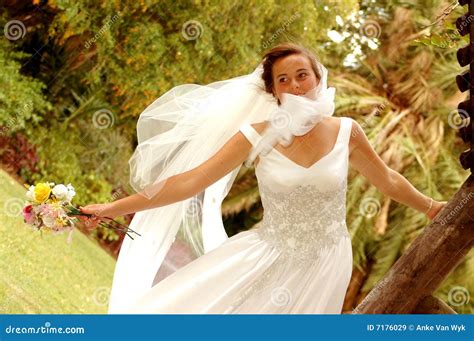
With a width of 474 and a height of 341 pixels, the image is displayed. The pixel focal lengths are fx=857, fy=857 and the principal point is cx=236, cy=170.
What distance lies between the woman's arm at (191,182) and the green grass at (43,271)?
326 cm

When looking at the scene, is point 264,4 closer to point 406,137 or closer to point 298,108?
point 406,137

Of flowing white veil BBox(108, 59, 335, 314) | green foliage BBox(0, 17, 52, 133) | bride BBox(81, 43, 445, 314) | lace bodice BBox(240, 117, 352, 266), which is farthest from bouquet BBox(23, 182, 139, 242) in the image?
green foliage BBox(0, 17, 52, 133)

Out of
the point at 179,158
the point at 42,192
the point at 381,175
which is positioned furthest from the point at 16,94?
the point at 381,175

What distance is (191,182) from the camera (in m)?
2.91

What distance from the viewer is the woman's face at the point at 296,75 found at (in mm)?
2896

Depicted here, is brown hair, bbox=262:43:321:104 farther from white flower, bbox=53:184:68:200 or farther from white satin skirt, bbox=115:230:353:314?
white flower, bbox=53:184:68:200

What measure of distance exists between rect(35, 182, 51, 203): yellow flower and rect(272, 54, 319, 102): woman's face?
0.87m

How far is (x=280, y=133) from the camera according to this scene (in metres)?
2.88

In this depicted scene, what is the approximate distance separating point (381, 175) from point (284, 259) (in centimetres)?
52

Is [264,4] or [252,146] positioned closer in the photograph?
[252,146]

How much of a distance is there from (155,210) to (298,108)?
2.37ft

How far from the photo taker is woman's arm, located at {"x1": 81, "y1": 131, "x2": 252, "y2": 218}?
2.87 m

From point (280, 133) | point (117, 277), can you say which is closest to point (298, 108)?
point (280, 133)

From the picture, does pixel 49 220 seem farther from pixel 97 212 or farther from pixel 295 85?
pixel 295 85
